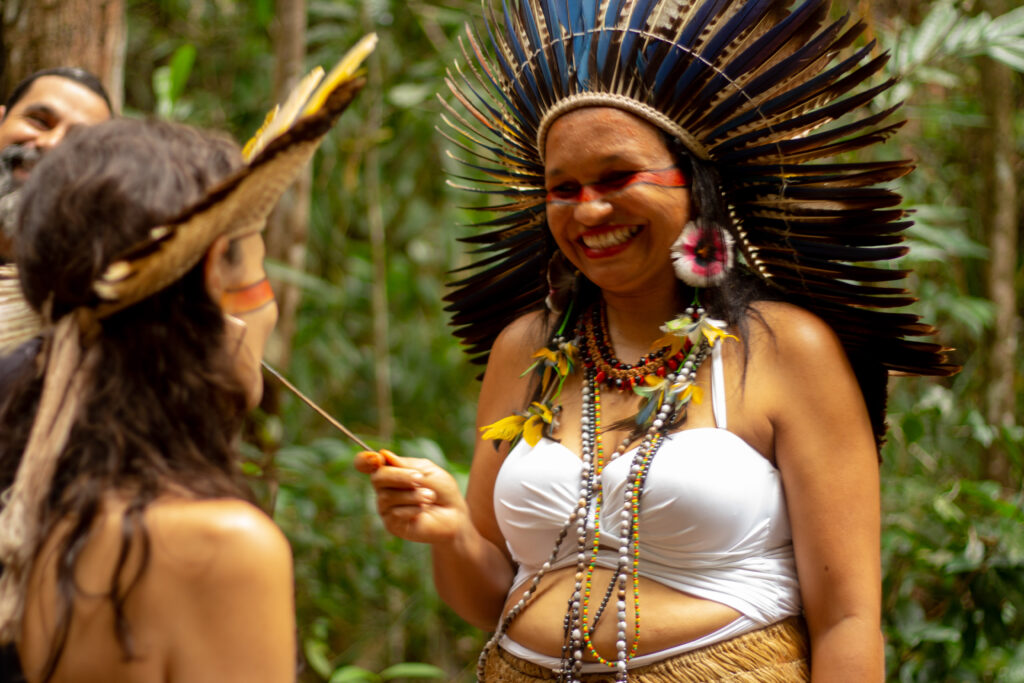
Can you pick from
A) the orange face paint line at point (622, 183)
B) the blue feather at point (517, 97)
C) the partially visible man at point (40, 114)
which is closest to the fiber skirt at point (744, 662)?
the orange face paint line at point (622, 183)

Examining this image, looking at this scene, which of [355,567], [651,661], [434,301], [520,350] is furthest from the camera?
[434,301]

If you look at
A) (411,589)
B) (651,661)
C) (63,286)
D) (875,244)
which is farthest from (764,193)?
(411,589)

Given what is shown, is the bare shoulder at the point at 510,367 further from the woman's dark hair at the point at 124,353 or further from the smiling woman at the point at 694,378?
the woman's dark hair at the point at 124,353

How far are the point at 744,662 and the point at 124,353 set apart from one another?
115 centimetres

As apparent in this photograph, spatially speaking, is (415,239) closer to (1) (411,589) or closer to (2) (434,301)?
(2) (434,301)

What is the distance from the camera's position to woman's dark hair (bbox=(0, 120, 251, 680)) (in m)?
1.14

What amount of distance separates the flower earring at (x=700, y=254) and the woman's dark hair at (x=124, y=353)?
904 mm

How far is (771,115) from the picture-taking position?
1867mm

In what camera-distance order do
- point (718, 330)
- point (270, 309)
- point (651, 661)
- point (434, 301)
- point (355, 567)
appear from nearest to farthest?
1. point (270, 309)
2. point (651, 661)
3. point (718, 330)
4. point (355, 567)
5. point (434, 301)

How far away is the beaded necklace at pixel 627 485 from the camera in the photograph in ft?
5.82

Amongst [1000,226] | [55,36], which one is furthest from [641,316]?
[1000,226]

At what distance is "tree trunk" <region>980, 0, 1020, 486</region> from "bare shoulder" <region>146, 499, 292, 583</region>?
3261 mm

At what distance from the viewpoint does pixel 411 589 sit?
4207mm

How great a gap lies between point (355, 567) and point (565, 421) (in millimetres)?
2464
